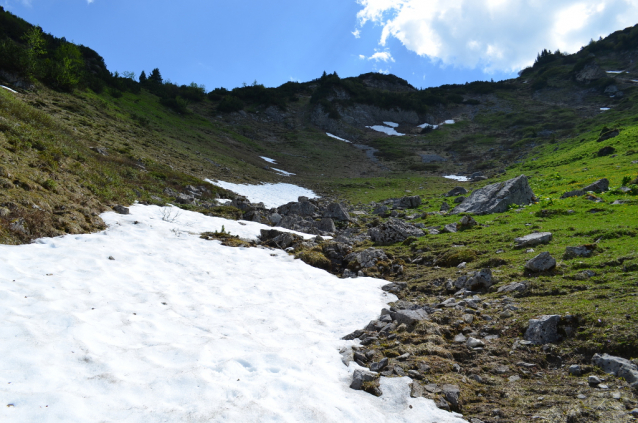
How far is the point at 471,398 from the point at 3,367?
6777 millimetres

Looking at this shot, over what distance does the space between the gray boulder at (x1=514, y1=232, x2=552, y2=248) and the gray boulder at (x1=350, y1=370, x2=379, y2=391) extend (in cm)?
887

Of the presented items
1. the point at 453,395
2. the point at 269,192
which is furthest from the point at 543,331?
the point at 269,192

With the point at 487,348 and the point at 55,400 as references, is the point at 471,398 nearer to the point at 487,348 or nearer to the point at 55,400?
the point at 487,348

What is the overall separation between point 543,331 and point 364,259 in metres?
7.31

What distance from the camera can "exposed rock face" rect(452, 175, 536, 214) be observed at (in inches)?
740

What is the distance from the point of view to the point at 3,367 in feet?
13.2

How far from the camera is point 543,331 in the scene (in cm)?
588

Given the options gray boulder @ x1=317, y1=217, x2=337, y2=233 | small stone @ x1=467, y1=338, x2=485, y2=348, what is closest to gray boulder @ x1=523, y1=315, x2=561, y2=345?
small stone @ x1=467, y1=338, x2=485, y2=348

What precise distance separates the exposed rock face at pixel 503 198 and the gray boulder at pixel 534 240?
7565 millimetres

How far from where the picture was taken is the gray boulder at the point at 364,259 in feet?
41.0

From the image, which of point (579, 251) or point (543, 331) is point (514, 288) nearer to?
point (543, 331)

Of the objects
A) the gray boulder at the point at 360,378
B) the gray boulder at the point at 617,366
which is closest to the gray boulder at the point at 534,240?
the gray boulder at the point at 617,366

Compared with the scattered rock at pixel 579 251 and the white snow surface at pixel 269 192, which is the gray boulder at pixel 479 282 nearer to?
the scattered rock at pixel 579 251

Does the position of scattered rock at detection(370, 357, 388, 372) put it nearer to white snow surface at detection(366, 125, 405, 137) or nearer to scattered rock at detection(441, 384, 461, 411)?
scattered rock at detection(441, 384, 461, 411)
